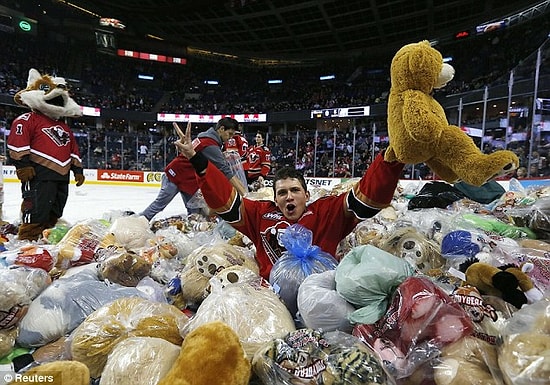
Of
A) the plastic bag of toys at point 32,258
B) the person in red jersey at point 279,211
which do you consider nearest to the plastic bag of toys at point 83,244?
the plastic bag of toys at point 32,258

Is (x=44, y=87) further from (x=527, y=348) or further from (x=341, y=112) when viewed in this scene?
(x=341, y=112)

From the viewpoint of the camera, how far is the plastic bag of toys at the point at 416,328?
888 millimetres

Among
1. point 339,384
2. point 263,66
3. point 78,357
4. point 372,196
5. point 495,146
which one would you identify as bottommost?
point 78,357

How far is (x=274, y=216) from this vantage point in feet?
6.62

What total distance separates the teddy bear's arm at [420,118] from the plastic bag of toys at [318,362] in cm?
67

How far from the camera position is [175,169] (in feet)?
13.4

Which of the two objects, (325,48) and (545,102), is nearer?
(545,102)

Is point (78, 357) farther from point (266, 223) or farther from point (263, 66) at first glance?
point (263, 66)

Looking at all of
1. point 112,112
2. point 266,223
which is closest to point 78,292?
point 266,223

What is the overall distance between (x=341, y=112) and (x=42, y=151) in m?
18.9

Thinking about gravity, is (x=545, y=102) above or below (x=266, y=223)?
above

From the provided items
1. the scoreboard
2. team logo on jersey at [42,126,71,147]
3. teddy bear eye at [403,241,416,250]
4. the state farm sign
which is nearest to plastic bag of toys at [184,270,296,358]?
teddy bear eye at [403,241,416,250]

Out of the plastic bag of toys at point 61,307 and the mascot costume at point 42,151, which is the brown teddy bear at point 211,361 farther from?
the mascot costume at point 42,151

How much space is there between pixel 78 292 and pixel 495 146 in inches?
299
